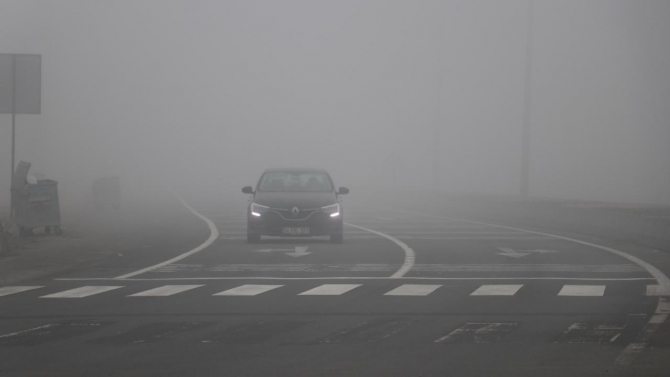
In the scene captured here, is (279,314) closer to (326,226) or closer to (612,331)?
(612,331)

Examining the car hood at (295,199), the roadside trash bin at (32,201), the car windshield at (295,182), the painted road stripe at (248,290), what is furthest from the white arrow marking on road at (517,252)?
the roadside trash bin at (32,201)

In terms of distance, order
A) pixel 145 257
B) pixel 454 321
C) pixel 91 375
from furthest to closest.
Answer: pixel 145 257 → pixel 454 321 → pixel 91 375

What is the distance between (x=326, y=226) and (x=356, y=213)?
63.4 ft

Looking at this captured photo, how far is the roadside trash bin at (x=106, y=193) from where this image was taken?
49541 mm

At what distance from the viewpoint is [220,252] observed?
2398 centimetres

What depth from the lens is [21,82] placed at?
99.4 ft

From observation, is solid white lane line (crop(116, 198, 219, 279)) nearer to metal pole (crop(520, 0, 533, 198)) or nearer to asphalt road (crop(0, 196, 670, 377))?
asphalt road (crop(0, 196, 670, 377))

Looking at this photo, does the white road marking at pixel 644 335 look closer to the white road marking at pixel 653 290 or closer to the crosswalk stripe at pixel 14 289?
the white road marking at pixel 653 290

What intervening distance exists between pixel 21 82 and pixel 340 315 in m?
19.0

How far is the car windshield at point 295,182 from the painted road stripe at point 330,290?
992 centimetres

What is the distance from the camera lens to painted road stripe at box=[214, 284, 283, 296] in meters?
15.9

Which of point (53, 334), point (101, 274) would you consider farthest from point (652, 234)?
point (53, 334)

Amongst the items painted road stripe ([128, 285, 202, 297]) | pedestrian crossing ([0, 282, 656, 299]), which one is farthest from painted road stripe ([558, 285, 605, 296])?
painted road stripe ([128, 285, 202, 297])

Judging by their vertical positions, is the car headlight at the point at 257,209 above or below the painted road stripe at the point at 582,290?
above
